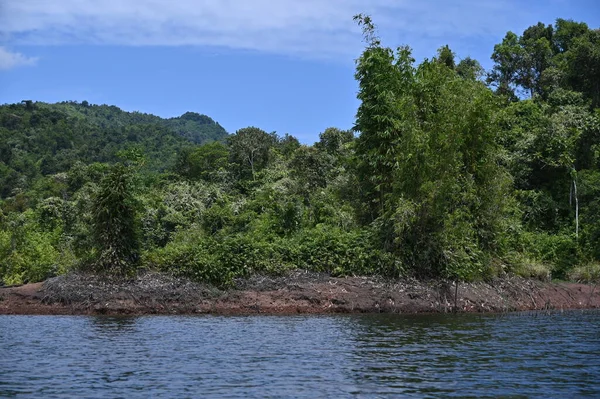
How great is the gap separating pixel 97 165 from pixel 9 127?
2697 inches

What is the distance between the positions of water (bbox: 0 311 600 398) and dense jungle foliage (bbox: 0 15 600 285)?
6095 mm

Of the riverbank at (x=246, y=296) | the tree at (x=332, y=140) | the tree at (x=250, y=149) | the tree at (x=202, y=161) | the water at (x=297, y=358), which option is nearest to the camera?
the water at (x=297, y=358)

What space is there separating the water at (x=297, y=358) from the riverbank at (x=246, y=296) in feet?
11.2

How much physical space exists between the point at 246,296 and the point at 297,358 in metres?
14.1

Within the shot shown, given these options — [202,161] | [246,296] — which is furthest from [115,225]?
[202,161]

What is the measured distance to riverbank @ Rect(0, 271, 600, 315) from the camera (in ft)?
105

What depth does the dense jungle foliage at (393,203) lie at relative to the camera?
33812 mm

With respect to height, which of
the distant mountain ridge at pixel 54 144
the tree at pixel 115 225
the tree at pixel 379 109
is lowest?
the tree at pixel 115 225

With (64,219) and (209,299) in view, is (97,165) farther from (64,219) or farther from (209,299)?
(209,299)

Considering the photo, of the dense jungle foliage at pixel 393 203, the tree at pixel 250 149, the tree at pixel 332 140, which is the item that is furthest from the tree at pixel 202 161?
the tree at pixel 332 140

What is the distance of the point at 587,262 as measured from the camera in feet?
134

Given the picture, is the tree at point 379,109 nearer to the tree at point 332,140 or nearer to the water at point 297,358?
the water at point 297,358

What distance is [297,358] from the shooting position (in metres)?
18.9

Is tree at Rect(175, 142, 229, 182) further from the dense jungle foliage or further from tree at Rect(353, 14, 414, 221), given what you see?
tree at Rect(353, 14, 414, 221)
